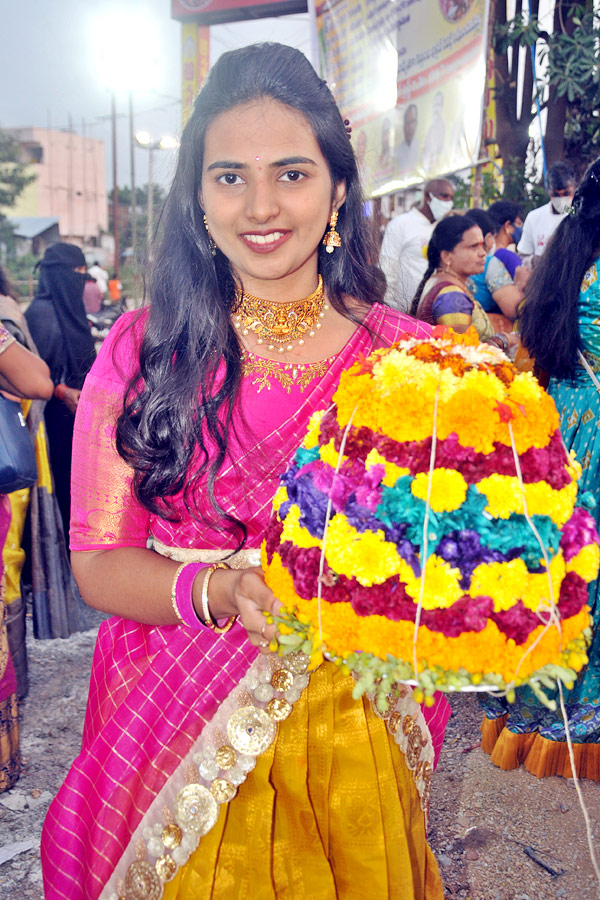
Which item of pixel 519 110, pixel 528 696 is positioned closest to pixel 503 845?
pixel 528 696

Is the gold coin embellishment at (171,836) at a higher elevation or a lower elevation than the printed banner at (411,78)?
lower

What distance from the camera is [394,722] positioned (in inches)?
61.9

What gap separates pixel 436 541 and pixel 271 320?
850mm

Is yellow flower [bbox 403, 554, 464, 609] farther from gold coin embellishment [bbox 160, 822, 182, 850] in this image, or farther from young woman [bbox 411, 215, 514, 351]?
young woman [bbox 411, 215, 514, 351]

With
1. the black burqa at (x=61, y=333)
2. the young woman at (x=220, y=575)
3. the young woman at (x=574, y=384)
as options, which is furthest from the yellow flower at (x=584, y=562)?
the black burqa at (x=61, y=333)

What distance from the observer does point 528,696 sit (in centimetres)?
322

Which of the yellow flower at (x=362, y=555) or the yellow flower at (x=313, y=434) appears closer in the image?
the yellow flower at (x=362, y=555)

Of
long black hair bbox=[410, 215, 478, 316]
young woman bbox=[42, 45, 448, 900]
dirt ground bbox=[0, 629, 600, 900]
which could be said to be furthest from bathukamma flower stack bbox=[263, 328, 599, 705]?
long black hair bbox=[410, 215, 478, 316]

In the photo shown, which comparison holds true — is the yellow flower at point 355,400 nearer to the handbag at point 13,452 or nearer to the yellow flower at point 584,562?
the yellow flower at point 584,562

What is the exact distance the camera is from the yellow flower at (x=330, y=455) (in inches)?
47.4

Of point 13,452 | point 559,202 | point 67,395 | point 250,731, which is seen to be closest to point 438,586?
point 250,731

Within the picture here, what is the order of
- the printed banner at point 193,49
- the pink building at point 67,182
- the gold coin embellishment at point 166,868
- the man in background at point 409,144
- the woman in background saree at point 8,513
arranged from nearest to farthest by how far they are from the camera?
the gold coin embellishment at point 166,868, the woman in background saree at point 8,513, the man in background at point 409,144, the printed banner at point 193,49, the pink building at point 67,182

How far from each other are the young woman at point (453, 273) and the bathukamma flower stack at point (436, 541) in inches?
129

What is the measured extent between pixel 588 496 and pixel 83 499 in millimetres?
981
